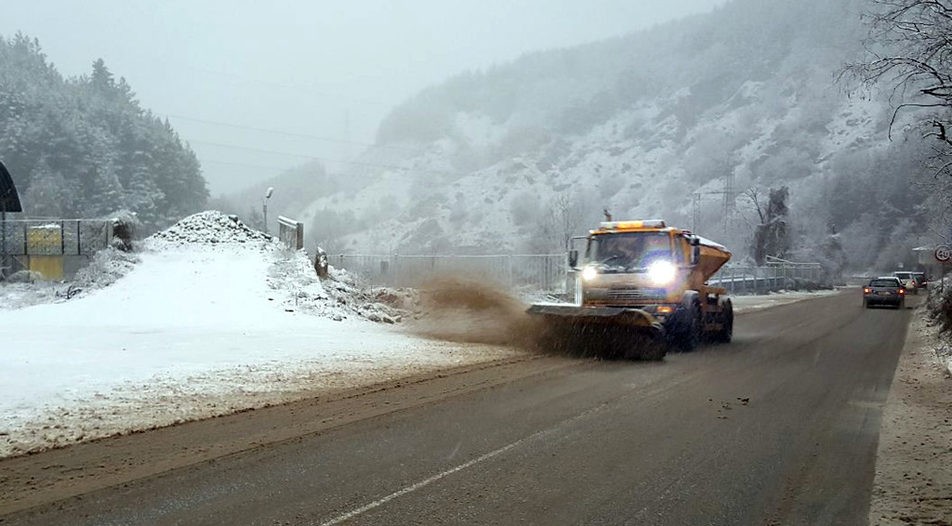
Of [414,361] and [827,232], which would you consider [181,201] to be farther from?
[827,232]

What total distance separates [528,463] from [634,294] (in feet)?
31.0

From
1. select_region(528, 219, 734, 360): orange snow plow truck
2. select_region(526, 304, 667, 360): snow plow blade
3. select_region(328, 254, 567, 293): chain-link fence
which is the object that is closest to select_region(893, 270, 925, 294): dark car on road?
select_region(328, 254, 567, 293): chain-link fence

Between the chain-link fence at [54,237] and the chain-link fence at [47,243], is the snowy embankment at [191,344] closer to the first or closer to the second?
the chain-link fence at [54,237]

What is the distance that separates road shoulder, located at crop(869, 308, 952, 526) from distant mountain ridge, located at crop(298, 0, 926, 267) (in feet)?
123

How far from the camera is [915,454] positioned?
7223mm

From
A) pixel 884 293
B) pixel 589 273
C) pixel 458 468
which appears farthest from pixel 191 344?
pixel 884 293

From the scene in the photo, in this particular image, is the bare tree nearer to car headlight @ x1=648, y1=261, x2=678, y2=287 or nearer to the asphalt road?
car headlight @ x1=648, y1=261, x2=678, y2=287

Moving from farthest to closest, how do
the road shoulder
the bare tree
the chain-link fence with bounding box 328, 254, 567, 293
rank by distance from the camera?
the chain-link fence with bounding box 328, 254, 567, 293
the bare tree
the road shoulder

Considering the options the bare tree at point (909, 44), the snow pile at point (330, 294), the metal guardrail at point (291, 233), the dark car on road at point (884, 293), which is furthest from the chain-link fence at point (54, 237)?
the dark car on road at point (884, 293)

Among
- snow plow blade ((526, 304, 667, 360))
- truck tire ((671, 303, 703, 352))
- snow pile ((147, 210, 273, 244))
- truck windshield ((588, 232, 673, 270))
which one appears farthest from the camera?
snow pile ((147, 210, 273, 244))

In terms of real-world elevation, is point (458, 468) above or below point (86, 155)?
below

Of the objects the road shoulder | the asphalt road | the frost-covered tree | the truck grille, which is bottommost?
the road shoulder

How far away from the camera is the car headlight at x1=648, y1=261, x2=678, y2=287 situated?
610 inches

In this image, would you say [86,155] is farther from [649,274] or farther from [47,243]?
[649,274]
